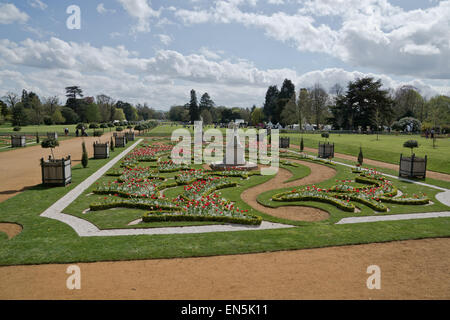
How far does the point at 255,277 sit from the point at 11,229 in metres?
8.65

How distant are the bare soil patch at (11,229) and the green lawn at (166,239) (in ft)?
0.61

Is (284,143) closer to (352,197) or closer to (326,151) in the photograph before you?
(326,151)

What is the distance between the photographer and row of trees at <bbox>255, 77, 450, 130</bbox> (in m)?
73.1

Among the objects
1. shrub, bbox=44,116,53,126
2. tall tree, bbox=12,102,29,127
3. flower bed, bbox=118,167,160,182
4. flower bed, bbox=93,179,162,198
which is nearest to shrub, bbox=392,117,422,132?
flower bed, bbox=118,167,160,182

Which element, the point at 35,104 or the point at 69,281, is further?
the point at 35,104

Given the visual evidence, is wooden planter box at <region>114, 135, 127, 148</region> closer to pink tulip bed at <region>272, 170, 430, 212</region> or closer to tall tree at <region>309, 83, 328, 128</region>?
pink tulip bed at <region>272, 170, 430, 212</region>

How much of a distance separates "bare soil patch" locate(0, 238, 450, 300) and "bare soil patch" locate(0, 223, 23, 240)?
9.05 feet

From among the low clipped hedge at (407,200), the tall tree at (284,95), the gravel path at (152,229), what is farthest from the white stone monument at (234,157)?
the tall tree at (284,95)

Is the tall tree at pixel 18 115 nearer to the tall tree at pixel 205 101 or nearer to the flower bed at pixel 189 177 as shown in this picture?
the tall tree at pixel 205 101

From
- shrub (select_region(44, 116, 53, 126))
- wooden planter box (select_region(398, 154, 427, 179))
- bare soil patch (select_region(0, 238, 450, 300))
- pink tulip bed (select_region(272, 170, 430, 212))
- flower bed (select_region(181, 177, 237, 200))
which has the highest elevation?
shrub (select_region(44, 116, 53, 126))

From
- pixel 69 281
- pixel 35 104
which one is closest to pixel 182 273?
pixel 69 281

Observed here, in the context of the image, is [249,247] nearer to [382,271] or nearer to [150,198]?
[382,271]

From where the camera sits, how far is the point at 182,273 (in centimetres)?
699
